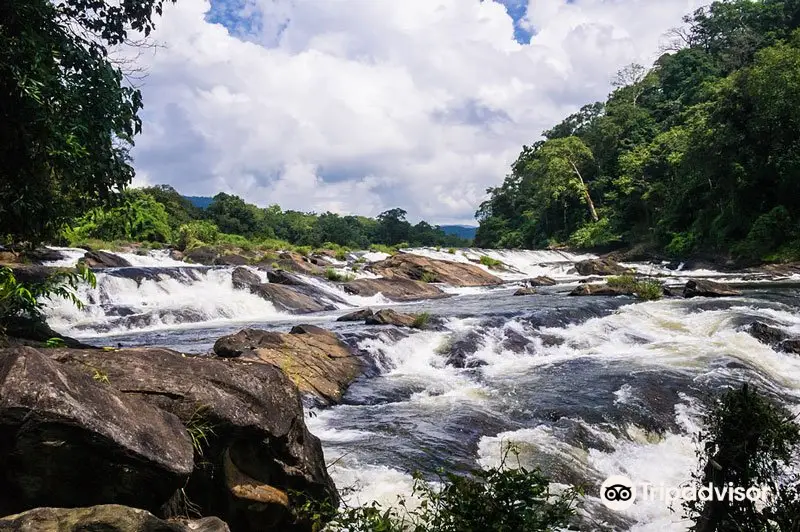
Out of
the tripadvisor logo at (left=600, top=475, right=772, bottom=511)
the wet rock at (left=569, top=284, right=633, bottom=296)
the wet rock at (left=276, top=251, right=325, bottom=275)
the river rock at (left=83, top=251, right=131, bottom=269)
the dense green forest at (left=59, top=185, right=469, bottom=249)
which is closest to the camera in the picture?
the tripadvisor logo at (left=600, top=475, right=772, bottom=511)

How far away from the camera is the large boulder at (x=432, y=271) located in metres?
30.3

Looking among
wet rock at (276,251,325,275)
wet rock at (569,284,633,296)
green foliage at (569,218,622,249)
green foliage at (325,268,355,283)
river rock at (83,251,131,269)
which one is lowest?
wet rock at (569,284,633,296)

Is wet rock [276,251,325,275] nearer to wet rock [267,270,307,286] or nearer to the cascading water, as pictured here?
wet rock [267,270,307,286]

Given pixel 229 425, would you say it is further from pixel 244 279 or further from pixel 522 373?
pixel 244 279

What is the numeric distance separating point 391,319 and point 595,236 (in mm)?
39102

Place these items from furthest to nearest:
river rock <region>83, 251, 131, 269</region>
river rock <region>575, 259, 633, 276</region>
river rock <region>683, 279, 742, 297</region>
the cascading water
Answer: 1. river rock <region>575, 259, 633, 276</region>
2. river rock <region>83, 251, 131, 269</region>
3. river rock <region>683, 279, 742, 297</region>
4. the cascading water

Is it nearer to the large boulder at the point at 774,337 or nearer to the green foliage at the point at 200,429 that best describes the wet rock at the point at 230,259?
the large boulder at the point at 774,337

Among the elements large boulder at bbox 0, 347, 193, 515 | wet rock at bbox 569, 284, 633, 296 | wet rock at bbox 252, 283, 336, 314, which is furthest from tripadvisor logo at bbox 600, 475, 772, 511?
wet rock at bbox 569, 284, 633, 296

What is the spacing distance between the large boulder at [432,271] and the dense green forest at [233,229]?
41.5 ft

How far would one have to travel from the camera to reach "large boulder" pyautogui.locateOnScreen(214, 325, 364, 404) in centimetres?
903

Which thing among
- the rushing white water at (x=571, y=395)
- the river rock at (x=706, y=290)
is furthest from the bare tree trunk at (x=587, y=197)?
the rushing white water at (x=571, y=395)

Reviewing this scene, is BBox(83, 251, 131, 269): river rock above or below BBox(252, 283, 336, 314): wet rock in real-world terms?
above

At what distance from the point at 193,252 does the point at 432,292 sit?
14385mm

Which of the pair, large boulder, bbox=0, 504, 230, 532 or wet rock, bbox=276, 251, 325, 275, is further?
wet rock, bbox=276, 251, 325, 275
